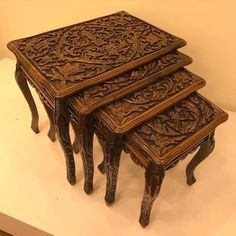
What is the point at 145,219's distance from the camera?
889 mm

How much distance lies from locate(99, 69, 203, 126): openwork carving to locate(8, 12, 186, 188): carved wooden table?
0.04 meters

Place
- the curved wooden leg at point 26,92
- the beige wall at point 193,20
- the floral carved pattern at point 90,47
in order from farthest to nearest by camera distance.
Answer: the beige wall at point 193,20 < the curved wooden leg at point 26,92 < the floral carved pattern at point 90,47

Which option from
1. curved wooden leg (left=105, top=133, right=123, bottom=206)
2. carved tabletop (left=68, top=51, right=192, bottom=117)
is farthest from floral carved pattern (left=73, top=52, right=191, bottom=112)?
curved wooden leg (left=105, top=133, right=123, bottom=206)

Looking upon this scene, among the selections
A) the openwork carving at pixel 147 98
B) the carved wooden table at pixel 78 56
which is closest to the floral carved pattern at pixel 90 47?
the carved wooden table at pixel 78 56

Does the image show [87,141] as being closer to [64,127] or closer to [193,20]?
[64,127]

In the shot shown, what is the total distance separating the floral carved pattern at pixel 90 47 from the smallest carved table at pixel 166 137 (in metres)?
0.17

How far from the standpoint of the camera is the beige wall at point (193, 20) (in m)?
1.12

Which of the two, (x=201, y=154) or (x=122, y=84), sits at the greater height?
(x=122, y=84)

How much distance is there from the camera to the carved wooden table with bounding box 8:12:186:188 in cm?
79

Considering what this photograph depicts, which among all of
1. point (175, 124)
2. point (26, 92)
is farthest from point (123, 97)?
point (26, 92)

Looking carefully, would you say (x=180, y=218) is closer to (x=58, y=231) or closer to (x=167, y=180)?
(x=167, y=180)

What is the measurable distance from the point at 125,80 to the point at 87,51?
16cm

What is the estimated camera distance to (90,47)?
91 cm

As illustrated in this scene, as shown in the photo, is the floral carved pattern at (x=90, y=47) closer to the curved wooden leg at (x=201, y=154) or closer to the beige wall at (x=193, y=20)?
the beige wall at (x=193, y=20)
